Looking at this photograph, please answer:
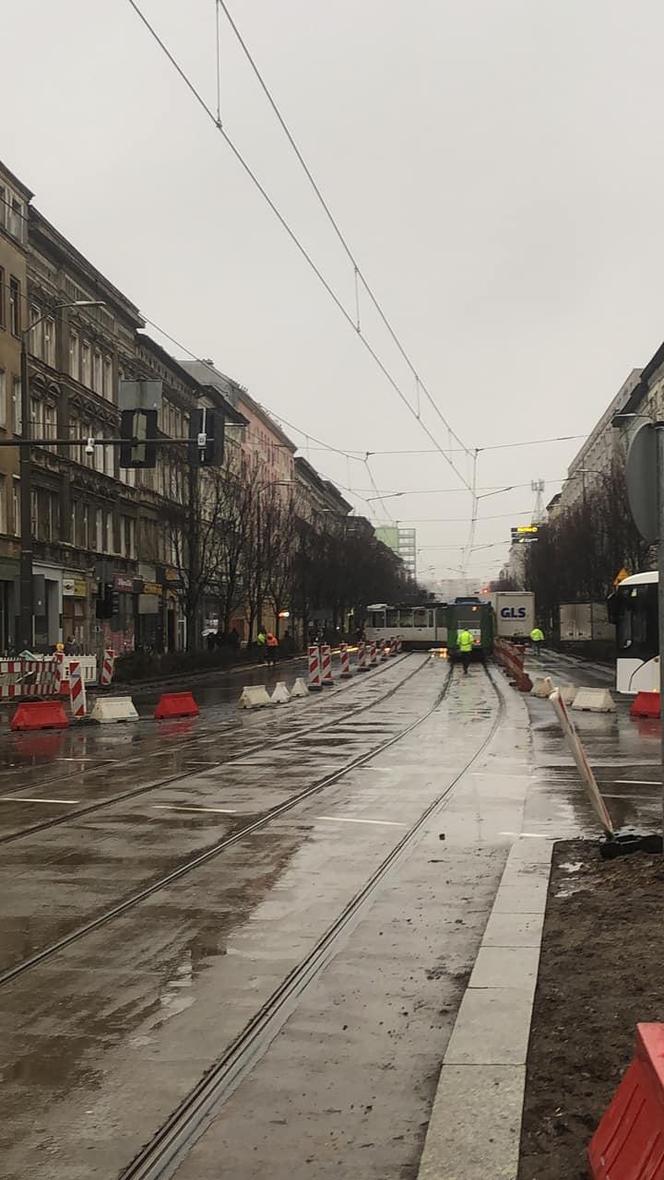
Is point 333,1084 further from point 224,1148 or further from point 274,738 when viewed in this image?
point 274,738

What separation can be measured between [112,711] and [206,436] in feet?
20.7

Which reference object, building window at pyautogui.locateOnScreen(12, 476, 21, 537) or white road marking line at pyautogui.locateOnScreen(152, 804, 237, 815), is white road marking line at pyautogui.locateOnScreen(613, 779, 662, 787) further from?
building window at pyautogui.locateOnScreen(12, 476, 21, 537)

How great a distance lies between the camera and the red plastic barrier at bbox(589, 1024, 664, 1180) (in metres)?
2.93

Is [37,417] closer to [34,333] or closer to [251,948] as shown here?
[34,333]

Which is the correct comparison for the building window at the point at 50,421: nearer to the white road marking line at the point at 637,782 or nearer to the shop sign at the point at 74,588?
the shop sign at the point at 74,588

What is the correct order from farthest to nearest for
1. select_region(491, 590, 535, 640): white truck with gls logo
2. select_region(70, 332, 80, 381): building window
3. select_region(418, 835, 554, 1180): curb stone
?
select_region(491, 590, 535, 640): white truck with gls logo < select_region(70, 332, 80, 381): building window < select_region(418, 835, 554, 1180): curb stone

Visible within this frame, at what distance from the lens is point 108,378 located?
5525 centimetres

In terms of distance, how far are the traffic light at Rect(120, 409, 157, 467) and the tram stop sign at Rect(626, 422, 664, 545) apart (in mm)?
16204

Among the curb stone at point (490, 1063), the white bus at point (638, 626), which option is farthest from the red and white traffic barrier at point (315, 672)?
the curb stone at point (490, 1063)

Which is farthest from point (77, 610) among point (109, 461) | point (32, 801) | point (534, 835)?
point (534, 835)

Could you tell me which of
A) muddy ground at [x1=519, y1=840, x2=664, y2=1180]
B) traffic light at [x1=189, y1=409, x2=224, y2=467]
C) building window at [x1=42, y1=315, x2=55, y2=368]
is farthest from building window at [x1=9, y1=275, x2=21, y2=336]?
muddy ground at [x1=519, y1=840, x2=664, y2=1180]

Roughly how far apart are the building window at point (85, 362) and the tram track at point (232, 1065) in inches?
1803

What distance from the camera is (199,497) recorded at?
53031 millimetres

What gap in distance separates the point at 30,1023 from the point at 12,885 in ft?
10.4
